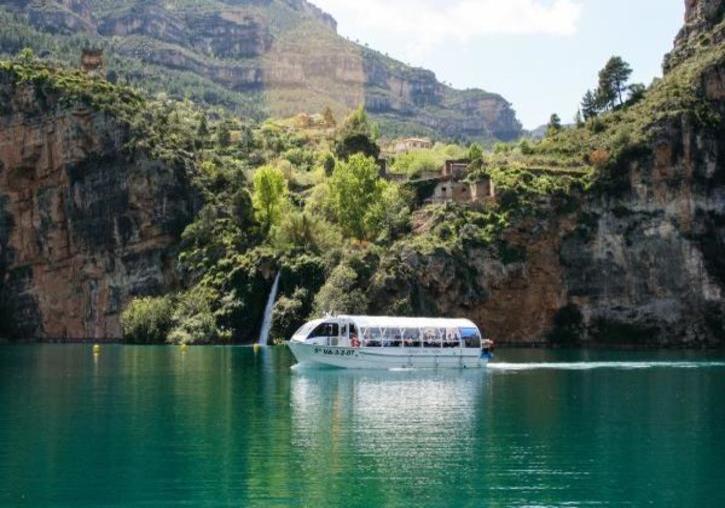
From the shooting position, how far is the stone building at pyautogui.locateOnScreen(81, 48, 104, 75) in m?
182

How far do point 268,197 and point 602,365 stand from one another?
70.8m

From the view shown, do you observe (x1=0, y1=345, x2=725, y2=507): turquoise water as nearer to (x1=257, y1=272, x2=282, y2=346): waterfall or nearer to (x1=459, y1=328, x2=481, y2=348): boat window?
(x1=459, y1=328, x2=481, y2=348): boat window

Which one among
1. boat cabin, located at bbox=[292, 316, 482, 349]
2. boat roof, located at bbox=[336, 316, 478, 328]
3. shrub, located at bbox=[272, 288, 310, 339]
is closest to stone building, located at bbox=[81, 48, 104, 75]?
shrub, located at bbox=[272, 288, 310, 339]

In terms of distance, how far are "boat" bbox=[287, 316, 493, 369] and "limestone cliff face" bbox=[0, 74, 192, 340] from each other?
227 feet

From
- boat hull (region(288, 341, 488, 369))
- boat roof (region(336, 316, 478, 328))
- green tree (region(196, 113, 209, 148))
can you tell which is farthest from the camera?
green tree (region(196, 113, 209, 148))

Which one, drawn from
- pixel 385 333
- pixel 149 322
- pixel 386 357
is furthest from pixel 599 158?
pixel 149 322

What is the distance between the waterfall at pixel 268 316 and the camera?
128250 mm

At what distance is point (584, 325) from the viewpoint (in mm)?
128375

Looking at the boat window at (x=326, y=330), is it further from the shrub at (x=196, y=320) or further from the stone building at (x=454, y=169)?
the stone building at (x=454, y=169)

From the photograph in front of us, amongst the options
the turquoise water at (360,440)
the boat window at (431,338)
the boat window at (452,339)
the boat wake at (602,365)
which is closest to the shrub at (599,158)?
the boat wake at (602,365)

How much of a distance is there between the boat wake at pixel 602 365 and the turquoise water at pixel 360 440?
345 inches

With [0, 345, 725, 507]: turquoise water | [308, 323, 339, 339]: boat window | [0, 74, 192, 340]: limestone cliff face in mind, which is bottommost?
[0, 345, 725, 507]: turquoise water

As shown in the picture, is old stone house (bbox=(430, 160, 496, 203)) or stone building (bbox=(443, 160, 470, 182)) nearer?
old stone house (bbox=(430, 160, 496, 203))

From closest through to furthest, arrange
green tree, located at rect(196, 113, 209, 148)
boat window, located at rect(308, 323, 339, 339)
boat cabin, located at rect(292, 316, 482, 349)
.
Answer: boat cabin, located at rect(292, 316, 482, 349), boat window, located at rect(308, 323, 339, 339), green tree, located at rect(196, 113, 209, 148)
